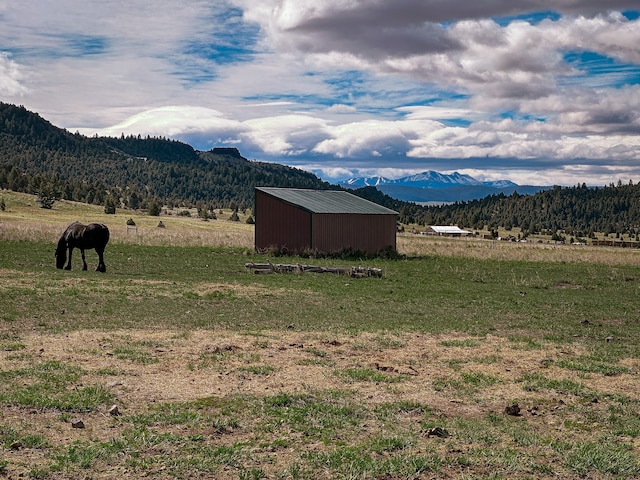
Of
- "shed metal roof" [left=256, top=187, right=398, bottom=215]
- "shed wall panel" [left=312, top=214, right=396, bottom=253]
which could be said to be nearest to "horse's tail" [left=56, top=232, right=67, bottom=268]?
"shed wall panel" [left=312, top=214, right=396, bottom=253]

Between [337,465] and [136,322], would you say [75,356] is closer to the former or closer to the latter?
[136,322]

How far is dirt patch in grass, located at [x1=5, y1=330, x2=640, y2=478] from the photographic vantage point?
26.3ft

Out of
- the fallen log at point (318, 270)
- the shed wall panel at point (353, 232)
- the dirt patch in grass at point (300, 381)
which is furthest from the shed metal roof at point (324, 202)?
the dirt patch in grass at point (300, 381)

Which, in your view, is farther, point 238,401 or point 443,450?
point 238,401

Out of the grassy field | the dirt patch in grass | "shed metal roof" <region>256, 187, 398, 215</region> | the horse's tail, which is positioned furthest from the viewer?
"shed metal roof" <region>256, 187, 398, 215</region>

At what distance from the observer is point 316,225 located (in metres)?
46.2

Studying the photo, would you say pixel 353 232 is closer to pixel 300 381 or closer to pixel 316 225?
pixel 316 225

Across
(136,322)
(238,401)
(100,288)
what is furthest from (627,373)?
(100,288)

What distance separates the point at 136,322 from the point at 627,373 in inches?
437

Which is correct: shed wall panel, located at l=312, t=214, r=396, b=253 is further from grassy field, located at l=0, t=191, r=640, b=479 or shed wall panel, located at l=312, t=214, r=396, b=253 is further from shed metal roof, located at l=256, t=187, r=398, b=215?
grassy field, located at l=0, t=191, r=640, b=479

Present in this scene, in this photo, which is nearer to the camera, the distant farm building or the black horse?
the black horse

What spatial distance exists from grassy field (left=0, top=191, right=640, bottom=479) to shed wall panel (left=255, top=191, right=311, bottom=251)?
22.5m

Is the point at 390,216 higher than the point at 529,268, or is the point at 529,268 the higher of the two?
the point at 390,216

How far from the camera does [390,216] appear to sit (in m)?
51.5
